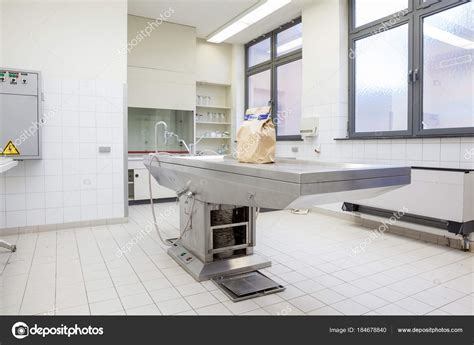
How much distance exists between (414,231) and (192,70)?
4.50 meters

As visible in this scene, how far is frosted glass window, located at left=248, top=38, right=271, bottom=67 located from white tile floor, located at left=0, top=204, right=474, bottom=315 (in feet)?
13.0

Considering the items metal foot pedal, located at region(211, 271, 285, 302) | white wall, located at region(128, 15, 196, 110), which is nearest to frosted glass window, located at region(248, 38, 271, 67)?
white wall, located at region(128, 15, 196, 110)

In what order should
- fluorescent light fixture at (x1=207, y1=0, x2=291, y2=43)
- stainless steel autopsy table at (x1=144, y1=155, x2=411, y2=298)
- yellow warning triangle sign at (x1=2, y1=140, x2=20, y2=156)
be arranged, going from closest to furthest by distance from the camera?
stainless steel autopsy table at (x1=144, y1=155, x2=411, y2=298) → yellow warning triangle sign at (x1=2, y1=140, x2=20, y2=156) → fluorescent light fixture at (x1=207, y1=0, x2=291, y2=43)

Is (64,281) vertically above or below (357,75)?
below

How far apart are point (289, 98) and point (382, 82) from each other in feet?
6.34

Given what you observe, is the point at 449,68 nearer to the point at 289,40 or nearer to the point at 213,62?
the point at 289,40

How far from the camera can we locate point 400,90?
388 centimetres

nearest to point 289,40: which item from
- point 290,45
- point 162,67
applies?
point 290,45

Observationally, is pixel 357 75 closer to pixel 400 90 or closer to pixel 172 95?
pixel 400 90

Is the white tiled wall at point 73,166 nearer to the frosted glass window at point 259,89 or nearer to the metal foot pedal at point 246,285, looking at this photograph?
the metal foot pedal at point 246,285

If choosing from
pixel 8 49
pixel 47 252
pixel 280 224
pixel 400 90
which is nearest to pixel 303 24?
pixel 400 90

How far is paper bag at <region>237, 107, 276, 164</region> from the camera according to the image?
2.02 metres

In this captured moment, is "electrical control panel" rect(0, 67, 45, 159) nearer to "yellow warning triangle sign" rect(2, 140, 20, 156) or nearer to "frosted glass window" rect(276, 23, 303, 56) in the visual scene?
"yellow warning triangle sign" rect(2, 140, 20, 156)

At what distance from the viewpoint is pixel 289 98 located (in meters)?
5.81
